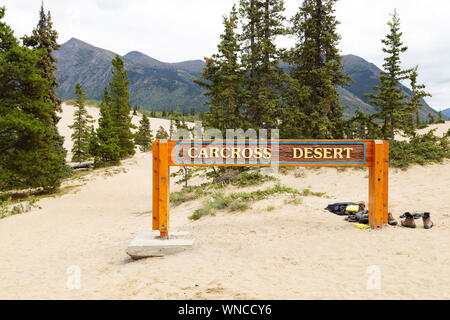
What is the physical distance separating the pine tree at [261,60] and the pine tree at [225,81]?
5.33ft

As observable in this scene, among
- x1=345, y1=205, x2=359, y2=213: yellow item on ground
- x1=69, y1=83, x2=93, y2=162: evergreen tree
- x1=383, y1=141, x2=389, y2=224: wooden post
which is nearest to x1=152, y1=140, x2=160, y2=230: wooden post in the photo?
x1=383, y1=141, x2=389, y2=224: wooden post

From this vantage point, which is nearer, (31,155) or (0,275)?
(0,275)

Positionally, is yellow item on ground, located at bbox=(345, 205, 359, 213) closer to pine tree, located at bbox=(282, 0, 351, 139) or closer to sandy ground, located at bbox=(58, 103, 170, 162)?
pine tree, located at bbox=(282, 0, 351, 139)

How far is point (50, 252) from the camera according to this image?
25.8 feet

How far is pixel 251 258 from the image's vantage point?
18.0 feet

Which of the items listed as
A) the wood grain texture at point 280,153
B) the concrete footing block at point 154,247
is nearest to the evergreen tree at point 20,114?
the concrete footing block at point 154,247

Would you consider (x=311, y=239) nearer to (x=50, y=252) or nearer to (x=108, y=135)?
(x=50, y=252)

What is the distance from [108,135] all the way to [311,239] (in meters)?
29.1

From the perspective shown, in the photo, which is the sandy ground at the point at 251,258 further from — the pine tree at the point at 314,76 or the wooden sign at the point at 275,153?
the pine tree at the point at 314,76

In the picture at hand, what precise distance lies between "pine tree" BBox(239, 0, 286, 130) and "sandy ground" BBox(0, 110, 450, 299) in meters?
8.53

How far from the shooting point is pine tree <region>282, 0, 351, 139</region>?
18828 millimetres

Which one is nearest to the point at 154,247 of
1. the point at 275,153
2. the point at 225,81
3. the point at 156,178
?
the point at 156,178

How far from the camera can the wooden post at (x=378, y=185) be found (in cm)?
684
